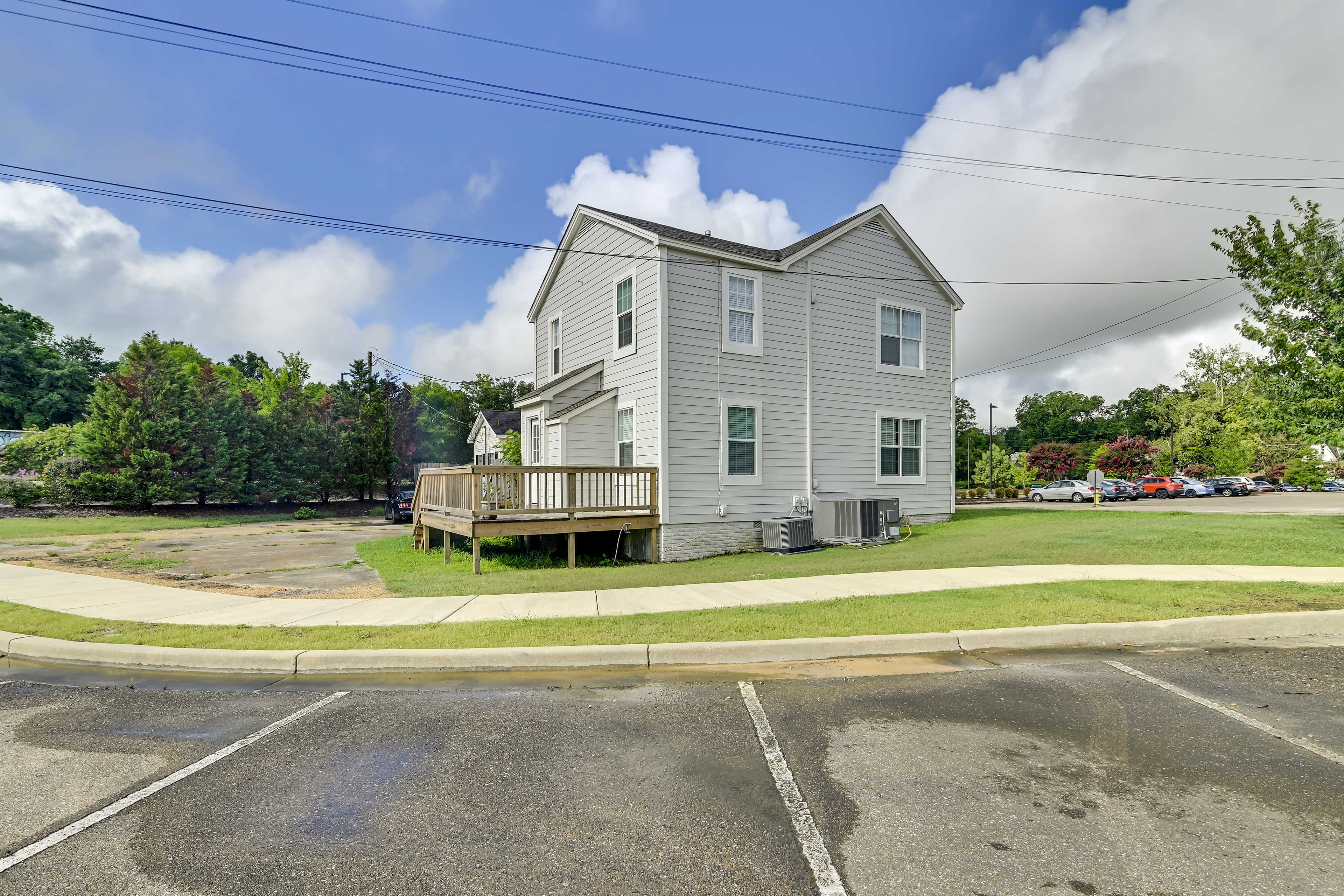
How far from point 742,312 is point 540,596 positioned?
8568 millimetres

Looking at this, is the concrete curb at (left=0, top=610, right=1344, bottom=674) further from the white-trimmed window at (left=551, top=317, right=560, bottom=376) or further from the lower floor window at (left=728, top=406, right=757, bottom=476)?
the white-trimmed window at (left=551, top=317, right=560, bottom=376)

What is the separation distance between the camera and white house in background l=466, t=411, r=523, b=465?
95.5ft

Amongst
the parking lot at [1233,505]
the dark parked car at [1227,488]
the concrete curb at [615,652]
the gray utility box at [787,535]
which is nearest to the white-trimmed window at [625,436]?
the gray utility box at [787,535]

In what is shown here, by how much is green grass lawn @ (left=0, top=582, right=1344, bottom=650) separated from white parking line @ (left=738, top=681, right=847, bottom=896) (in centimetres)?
192

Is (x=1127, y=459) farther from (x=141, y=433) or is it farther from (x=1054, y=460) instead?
(x=141, y=433)

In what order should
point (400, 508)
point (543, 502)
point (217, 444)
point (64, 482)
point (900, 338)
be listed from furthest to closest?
point (217, 444), point (400, 508), point (64, 482), point (900, 338), point (543, 502)

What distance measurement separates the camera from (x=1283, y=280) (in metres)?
13.2

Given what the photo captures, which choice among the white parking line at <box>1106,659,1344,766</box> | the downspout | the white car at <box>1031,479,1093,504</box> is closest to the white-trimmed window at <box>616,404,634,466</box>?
the downspout

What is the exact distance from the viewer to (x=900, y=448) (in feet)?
57.2

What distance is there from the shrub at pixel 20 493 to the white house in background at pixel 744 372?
23595 mm

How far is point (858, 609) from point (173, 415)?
32.5 m

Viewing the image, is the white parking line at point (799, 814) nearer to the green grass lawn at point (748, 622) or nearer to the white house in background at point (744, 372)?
the green grass lawn at point (748, 622)

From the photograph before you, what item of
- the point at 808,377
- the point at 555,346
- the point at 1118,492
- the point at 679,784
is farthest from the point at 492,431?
the point at 1118,492

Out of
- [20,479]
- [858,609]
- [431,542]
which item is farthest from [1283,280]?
[20,479]
